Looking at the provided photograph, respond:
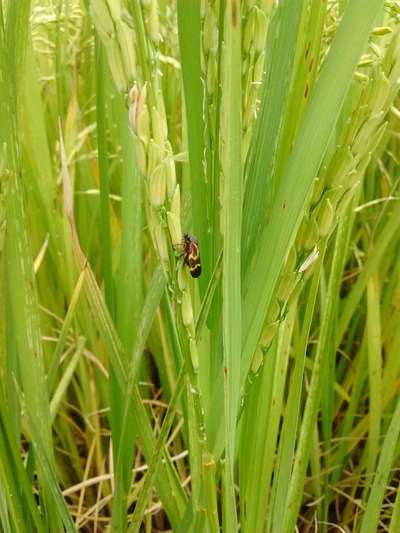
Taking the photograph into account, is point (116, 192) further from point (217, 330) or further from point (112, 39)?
point (112, 39)

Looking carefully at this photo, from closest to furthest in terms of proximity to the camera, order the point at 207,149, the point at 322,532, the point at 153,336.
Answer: the point at 207,149 → the point at 322,532 → the point at 153,336

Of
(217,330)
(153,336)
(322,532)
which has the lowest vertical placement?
(322,532)

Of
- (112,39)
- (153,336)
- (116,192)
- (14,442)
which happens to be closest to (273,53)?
(112,39)

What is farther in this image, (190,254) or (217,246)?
(217,246)

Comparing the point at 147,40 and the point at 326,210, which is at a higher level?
the point at 147,40

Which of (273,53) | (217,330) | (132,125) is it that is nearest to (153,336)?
(217,330)

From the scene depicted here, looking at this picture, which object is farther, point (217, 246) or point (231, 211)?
point (217, 246)

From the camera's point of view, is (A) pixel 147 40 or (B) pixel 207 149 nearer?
(A) pixel 147 40

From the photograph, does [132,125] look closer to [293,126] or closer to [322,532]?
[293,126]

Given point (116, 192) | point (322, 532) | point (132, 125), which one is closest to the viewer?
point (132, 125)
